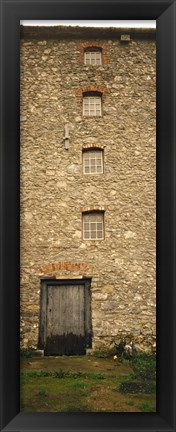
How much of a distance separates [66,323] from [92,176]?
2.21 m

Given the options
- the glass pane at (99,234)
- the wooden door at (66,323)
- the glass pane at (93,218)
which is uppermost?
the glass pane at (93,218)

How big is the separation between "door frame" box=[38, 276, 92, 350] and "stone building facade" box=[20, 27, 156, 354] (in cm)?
3

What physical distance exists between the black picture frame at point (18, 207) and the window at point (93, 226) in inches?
75.1

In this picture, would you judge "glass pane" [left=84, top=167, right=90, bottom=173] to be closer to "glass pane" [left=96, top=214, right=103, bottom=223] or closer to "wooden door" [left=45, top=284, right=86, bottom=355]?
"glass pane" [left=96, top=214, right=103, bottom=223]

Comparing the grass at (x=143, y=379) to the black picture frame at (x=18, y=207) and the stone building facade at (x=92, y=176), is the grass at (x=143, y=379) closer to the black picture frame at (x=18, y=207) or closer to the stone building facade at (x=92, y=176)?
the stone building facade at (x=92, y=176)

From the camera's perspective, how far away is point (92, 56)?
4.50 m

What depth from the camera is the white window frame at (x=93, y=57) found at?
4.43 metres

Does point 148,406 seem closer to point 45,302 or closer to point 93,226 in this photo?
point 45,302

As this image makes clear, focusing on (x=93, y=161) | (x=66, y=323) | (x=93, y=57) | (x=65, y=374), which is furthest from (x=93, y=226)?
(x=93, y=57)

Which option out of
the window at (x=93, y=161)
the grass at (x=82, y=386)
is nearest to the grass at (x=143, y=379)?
the grass at (x=82, y=386)

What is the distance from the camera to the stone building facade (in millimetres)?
3834

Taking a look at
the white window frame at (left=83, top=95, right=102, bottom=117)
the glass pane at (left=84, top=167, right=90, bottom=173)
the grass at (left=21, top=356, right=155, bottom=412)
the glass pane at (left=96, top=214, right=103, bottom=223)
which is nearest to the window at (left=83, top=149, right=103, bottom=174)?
the glass pane at (left=84, top=167, right=90, bottom=173)
